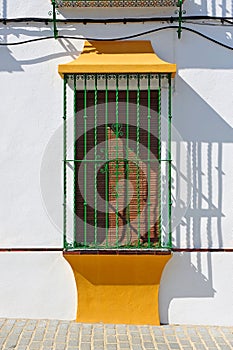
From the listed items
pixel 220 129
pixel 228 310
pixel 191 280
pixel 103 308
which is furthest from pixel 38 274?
pixel 220 129

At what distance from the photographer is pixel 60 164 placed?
481cm

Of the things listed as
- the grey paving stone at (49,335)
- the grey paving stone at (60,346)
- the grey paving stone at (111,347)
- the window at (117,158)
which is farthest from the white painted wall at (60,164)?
the grey paving stone at (111,347)

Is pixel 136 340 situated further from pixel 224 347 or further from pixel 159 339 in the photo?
pixel 224 347

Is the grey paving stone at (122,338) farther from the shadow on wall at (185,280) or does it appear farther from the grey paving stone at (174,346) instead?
the shadow on wall at (185,280)

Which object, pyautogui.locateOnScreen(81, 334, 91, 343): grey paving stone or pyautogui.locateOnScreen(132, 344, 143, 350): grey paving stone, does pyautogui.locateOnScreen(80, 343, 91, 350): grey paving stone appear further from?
pyautogui.locateOnScreen(132, 344, 143, 350): grey paving stone

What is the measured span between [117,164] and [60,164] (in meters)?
0.59

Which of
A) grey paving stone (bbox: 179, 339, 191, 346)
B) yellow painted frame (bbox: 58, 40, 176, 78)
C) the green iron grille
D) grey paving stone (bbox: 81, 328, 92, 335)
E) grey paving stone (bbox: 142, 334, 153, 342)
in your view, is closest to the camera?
grey paving stone (bbox: 179, 339, 191, 346)

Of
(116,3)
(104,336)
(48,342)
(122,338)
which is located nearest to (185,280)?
(122,338)

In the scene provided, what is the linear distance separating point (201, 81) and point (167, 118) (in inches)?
20.2

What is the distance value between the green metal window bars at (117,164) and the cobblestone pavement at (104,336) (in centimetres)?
83

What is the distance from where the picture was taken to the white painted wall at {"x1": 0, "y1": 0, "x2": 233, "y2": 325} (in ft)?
15.5

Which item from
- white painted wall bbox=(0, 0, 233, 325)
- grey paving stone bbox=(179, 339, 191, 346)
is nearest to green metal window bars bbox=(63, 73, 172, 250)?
white painted wall bbox=(0, 0, 233, 325)

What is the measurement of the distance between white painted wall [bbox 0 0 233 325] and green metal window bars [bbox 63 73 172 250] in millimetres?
145

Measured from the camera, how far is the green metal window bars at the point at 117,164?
4.78m
